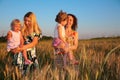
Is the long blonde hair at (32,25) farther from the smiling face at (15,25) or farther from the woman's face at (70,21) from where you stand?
the woman's face at (70,21)

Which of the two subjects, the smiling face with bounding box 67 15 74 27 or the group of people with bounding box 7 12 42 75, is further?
the smiling face with bounding box 67 15 74 27

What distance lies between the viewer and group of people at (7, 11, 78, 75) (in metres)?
2.75

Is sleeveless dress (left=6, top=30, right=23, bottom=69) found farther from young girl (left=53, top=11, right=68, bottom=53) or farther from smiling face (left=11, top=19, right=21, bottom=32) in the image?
young girl (left=53, top=11, right=68, bottom=53)

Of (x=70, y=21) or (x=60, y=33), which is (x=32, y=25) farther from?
(x=70, y=21)

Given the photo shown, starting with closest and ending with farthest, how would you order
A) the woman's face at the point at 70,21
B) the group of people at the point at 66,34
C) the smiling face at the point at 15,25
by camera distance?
the smiling face at the point at 15,25, the group of people at the point at 66,34, the woman's face at the point at 70,21

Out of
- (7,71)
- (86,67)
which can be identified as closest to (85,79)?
(86,67)

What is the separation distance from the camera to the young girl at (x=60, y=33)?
2793 millimetres

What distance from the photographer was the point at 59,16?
9.25 ft

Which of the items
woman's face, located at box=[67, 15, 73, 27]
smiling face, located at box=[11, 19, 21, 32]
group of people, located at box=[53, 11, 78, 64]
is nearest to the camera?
smiling face, located at box=[11, 19, 21, 32]

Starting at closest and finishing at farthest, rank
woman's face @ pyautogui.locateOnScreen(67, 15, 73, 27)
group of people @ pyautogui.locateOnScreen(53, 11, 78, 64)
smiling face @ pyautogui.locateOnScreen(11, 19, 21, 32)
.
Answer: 1. smiling face @ pyautogui.locateOnScreen(11, 19, 21, 32)
2. group of people @ pyautogui.locateOnScreen(53, 11, 78, 64)
3. woman's face @ pyautogui.locateOnScreen(67, 15, 73, 27)

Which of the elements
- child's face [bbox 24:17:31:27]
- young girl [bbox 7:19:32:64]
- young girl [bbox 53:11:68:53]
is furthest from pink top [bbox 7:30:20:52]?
young girl [bbox 53:11:68:53]

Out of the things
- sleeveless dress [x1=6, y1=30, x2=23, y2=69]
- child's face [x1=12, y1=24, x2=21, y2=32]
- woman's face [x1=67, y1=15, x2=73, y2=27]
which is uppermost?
woman's face [x1=67, y1=15, x2=73, y2=27]

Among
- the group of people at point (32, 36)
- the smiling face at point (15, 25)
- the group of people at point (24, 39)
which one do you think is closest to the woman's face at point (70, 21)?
the group of people at point (32, 36)

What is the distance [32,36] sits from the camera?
111 inches
